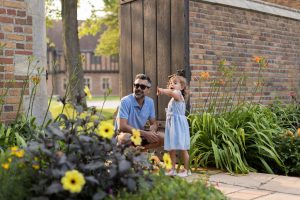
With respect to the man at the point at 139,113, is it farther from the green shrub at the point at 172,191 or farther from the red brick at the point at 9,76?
the green shrub at the point at 172,191

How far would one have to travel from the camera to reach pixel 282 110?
7.31 metres

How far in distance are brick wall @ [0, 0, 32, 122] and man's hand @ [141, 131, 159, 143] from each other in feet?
4.75

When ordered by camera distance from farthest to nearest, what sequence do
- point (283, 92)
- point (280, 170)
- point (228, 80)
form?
point (283, 92) → point (228, 80) → point (280, 170)

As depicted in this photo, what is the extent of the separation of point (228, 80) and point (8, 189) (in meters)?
4.70

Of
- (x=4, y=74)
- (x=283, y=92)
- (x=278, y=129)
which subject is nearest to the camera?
(x=4, y=74)

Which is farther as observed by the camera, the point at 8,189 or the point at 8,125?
the point at 8,125

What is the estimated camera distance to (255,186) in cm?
454

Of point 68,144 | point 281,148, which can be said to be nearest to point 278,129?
point 281,148

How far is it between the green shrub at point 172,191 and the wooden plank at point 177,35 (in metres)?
3.00

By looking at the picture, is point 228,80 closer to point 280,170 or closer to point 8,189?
point 280,170

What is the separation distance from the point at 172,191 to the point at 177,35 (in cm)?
360

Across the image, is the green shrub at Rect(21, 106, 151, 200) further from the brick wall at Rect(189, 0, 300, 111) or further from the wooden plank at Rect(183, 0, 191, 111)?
the brick wall at Rect(189, 0, 300, 111)

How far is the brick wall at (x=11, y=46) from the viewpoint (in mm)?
4562

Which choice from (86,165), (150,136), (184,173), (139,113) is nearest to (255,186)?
(184,173)
